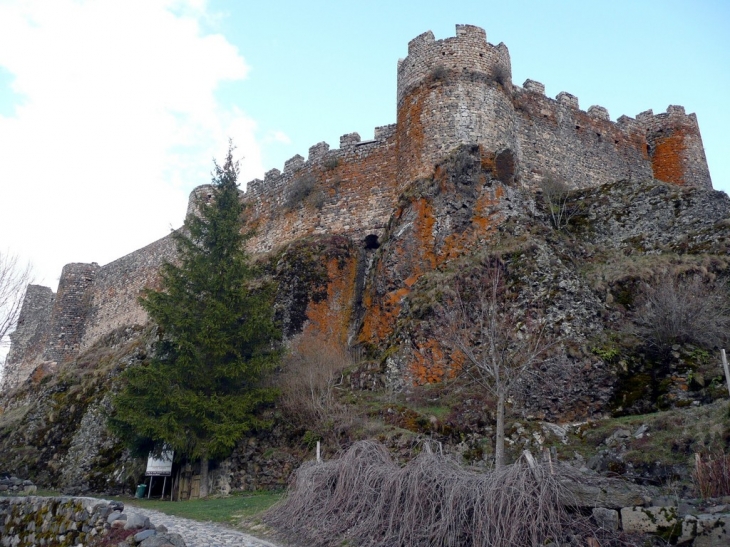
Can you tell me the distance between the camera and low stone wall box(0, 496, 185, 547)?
883 cm

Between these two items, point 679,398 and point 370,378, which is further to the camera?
point 370,378

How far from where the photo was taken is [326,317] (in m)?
20.6

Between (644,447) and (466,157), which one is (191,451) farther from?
(466,157)

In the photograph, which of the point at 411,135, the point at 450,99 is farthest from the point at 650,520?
the point at 450,99

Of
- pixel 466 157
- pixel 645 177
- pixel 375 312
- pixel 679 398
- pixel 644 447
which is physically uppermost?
pixel 645 177

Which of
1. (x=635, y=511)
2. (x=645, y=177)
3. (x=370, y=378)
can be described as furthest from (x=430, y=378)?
(x=645, y=177)

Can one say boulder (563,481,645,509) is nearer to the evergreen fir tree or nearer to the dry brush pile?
the dry brush pile

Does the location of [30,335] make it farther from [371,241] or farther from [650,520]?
[650,520]

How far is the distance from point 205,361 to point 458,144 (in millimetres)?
11234

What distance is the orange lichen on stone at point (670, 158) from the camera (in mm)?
26484

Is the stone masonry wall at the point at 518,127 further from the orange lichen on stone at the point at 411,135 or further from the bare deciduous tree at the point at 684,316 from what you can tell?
the bare deciduous tree at the point at 684,316

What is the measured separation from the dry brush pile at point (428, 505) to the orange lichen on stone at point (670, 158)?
73.2ft

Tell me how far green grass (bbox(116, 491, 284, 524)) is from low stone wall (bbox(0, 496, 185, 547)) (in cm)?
144

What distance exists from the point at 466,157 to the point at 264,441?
36.4ft
